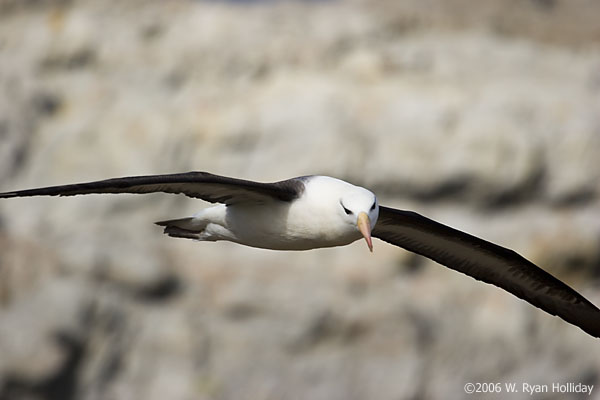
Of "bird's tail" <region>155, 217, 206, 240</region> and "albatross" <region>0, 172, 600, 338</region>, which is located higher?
"albatross" <region>0, 172, 600, 338</region>

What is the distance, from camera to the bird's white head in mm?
6016

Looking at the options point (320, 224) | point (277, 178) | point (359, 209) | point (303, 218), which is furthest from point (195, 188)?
point (277, 178)

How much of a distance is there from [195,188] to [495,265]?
2.67m

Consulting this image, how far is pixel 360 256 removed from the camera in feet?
52.2

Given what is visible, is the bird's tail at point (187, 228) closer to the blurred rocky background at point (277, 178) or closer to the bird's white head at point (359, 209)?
the bird's white head at point (359, 209)

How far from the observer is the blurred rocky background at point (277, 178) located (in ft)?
49.4

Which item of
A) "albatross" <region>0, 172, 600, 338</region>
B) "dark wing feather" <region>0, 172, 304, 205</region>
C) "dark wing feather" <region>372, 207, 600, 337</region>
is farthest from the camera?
"dark wing feather" <region>372, 207, 600, 337</region>

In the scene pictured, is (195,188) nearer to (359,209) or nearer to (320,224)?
(320,224)

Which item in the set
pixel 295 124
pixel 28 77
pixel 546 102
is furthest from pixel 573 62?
pixel 28 77

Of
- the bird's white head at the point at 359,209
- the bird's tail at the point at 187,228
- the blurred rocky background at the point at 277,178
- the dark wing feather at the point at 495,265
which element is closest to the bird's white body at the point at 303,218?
the bird's white head at the point at 359,209

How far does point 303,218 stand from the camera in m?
6.47

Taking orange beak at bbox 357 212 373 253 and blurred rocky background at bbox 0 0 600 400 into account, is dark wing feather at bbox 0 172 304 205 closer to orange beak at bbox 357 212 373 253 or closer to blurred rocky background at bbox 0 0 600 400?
orange beak at bbox 357 212 373 253

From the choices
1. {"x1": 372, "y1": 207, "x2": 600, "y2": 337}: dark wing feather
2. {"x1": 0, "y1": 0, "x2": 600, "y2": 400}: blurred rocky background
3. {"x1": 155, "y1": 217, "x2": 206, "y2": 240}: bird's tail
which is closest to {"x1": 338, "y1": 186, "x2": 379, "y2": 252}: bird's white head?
{"x1": 155, "y1": 217, "x2": 206, "y2": 240}: bird's tail

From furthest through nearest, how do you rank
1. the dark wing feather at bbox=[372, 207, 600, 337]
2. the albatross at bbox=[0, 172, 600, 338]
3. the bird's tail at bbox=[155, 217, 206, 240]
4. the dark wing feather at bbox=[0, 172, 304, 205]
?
the dark wing feather at bbox=[372, 207, 600, 337]
the bird's tail at bbox=[155, 217, 206, 240]
the albatross at bbox=[0, 172, 600, 338]
the dark wing feather at bbox=[0, 172, 304, 205]
